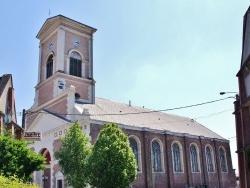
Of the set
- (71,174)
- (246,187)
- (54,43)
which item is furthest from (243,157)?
(54,43)

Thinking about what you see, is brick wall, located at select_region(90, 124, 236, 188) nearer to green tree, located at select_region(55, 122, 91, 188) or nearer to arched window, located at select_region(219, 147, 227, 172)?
arched window, located at select_region(219, 147, 227, 172)

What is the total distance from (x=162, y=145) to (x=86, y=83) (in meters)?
11.5

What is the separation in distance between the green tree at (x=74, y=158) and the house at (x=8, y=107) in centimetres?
364

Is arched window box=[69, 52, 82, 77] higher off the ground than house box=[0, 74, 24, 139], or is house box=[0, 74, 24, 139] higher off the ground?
arched window box=[69, 52, 82, 77]

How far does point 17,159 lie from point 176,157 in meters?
24.4

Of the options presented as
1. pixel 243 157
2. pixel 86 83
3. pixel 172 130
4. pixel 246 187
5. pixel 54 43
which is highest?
pixel 54 43

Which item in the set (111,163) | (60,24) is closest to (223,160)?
(111,163)

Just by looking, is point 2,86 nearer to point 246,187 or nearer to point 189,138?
point 246,187

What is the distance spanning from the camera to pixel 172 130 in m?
40.2

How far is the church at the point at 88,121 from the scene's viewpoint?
3378 cm

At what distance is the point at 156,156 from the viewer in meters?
36.8

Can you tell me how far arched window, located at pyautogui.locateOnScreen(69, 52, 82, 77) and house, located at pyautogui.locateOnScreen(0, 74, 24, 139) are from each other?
14.2 metres

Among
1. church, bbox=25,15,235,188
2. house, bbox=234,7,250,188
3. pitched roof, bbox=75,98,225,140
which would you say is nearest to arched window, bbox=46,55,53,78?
church, bbox=25,15,235,188

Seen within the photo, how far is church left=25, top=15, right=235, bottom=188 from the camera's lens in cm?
3378
